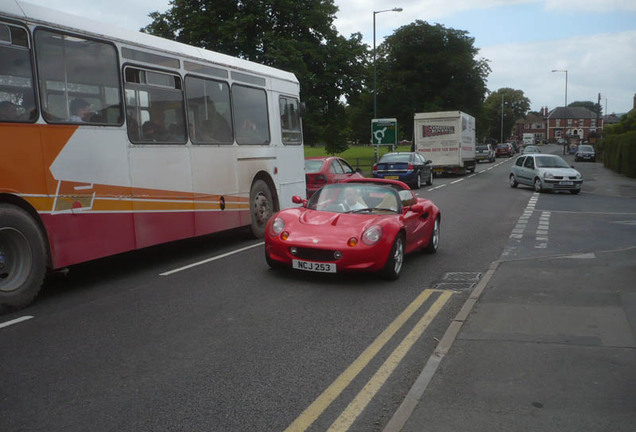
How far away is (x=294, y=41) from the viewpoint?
31672 mm

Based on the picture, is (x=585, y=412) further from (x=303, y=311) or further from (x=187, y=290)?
(x=187, y=290)

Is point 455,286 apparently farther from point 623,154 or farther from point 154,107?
point 623,154

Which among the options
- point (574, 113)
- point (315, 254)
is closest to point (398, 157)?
point (315, 254)

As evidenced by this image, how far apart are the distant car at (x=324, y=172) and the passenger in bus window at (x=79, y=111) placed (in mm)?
10542

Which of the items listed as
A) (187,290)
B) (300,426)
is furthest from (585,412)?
(187,290)

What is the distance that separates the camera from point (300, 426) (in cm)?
371

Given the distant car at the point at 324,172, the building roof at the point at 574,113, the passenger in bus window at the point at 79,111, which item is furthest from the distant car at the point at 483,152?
the building roof at the point at 574,113

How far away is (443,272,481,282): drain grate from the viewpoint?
26.9 feet

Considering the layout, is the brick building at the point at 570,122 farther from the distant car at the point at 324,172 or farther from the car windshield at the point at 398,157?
the distant car at the point at 324,172

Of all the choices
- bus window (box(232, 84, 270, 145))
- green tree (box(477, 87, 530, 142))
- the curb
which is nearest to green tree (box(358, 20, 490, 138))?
bus window (box(232, 84, 270, 145))

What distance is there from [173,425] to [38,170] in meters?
4.15

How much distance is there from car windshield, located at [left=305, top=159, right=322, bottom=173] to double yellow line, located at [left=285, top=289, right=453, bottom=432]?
11.9 m

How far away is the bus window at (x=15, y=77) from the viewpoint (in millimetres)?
6379

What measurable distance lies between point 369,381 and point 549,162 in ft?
75.7
